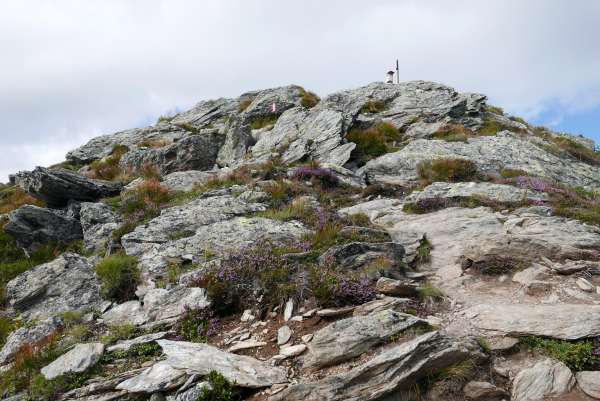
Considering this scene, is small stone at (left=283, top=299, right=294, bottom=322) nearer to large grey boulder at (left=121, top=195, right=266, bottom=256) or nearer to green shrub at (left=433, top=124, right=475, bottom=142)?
large grey boulder at (left=121, top=195, right=266, bottom=256)

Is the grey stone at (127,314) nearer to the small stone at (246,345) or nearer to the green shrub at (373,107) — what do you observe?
the small stone at (246,345)

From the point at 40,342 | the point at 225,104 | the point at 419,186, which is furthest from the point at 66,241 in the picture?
the point at 225,104

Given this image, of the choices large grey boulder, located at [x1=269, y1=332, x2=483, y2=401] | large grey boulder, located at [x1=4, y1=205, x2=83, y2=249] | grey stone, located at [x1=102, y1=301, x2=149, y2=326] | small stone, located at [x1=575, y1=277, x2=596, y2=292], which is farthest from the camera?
large grey boulder, located at [x1=4, y1=205, x2=83, y2=249]

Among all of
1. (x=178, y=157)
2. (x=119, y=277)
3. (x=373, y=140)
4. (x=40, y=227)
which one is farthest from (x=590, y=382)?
(x=178, y=157)

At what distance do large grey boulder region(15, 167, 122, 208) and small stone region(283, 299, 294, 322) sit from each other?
1251 cm

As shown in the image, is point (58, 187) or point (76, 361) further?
point (58, 187)

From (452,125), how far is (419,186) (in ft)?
28.2

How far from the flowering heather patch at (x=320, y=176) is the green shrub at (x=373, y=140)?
341 cm

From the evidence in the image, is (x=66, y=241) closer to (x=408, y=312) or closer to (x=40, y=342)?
(x=40, y=342)

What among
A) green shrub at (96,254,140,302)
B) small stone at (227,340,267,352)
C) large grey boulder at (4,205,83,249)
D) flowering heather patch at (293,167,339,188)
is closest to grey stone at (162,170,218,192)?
flowering heather patch at (293,167,339,188)

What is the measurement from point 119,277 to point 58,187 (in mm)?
8503

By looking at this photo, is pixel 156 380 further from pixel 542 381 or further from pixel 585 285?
pixel 585 285

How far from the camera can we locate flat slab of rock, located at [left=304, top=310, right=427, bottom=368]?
248 inches

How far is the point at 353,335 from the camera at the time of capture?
656 cm
